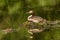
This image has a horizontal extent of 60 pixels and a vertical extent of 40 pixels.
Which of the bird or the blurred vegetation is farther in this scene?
the blurred vegetation

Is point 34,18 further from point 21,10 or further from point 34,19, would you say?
point 21,10

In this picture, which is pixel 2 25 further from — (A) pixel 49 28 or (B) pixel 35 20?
(A) pixel 49 28

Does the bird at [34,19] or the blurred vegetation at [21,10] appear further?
the blurred vegetation at [21,10]

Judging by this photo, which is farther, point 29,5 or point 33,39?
→ point 29,5

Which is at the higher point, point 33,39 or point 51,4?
point 51,4

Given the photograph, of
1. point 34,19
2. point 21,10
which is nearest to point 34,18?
point 34,19

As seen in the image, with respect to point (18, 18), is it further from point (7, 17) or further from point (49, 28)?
point (49, 28)

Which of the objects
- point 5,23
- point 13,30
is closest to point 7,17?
point 5,23

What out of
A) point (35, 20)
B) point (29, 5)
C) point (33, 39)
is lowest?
point (33, 39)

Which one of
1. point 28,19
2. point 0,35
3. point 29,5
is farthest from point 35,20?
point 0,35
